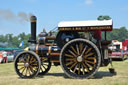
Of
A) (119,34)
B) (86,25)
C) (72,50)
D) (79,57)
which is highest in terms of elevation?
(86,25)

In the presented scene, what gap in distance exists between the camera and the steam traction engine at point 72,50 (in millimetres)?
7371

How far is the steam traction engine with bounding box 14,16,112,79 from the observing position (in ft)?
24.2

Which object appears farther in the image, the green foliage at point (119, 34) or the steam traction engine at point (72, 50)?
the green foliage at point (119, 34)

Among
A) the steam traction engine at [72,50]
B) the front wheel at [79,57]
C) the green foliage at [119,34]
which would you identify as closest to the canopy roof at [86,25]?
the steam traction engine at [72,50]

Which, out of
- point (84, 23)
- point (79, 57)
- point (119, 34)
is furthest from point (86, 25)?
point (119, 34)

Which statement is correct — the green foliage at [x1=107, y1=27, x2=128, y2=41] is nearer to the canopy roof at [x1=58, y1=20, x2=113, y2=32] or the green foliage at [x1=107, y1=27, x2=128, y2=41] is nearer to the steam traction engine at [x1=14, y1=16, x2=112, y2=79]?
the steam traction engine at [x1=14, y1=16, x2=112, y2=79]

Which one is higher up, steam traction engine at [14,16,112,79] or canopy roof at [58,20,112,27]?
canopy roof at [58,20,112,27]

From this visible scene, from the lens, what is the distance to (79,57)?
24.3 ft

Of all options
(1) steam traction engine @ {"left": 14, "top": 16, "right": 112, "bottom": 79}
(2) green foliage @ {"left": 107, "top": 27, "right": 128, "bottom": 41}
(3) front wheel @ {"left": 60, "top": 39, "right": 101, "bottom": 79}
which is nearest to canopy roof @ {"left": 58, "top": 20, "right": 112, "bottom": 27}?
(1) steam traction engine @ {"left": 14, "top": 16, "right": 112, "bottom": 79}

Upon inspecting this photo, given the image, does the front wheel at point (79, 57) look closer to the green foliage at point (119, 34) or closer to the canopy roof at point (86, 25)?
the canopy roof at point (86, 25)

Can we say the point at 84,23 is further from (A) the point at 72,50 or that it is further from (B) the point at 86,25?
(A) the point at 72,50

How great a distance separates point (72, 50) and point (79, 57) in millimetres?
478

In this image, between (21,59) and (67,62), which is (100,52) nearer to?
(67,62)

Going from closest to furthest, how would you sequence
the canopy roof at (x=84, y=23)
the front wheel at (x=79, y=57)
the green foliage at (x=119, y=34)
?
1. the front wheel at (x=79, y=57)
2. the canopy roof at (x=84, y=23)
3. the green foliage at (x=119, y=34)
